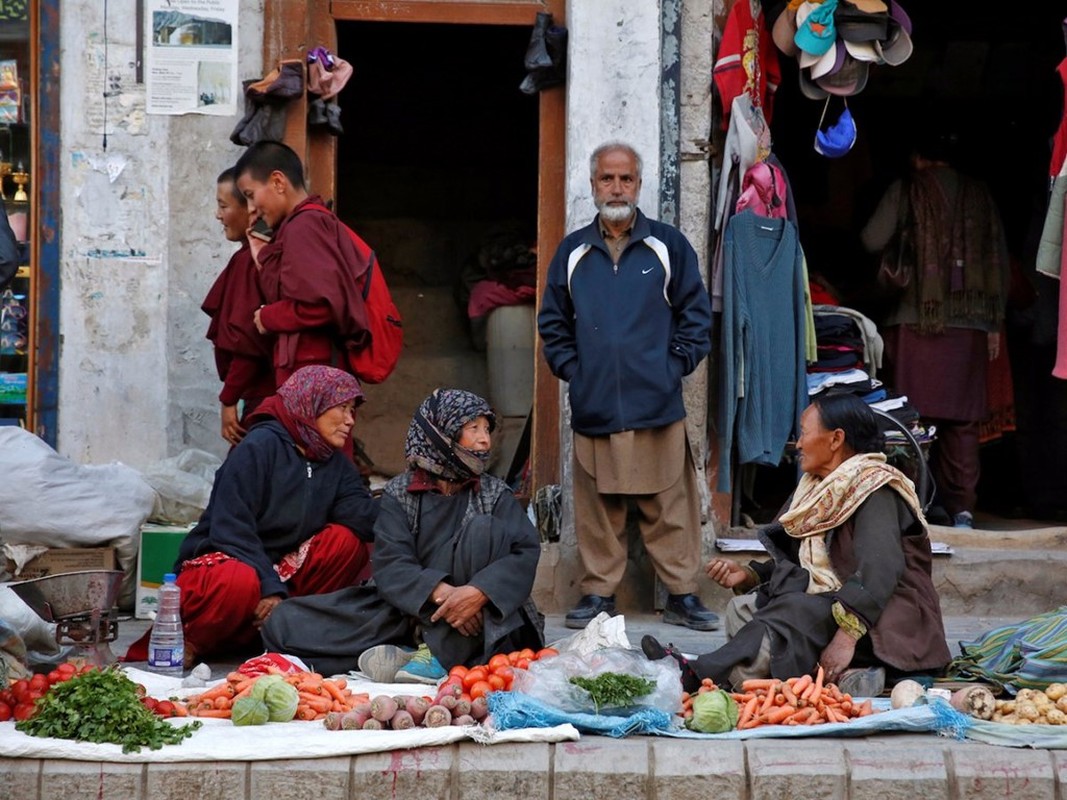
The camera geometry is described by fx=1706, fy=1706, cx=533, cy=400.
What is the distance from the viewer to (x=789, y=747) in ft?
16.0

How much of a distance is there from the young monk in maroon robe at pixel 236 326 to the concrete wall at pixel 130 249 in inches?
13.2

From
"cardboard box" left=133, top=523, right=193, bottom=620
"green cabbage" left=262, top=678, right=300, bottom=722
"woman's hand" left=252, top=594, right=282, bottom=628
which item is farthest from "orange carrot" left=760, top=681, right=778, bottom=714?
"cardboard box" left=133, top=523, right=193, bottom=620

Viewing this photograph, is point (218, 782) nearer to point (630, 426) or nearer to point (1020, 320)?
point (630, 426)

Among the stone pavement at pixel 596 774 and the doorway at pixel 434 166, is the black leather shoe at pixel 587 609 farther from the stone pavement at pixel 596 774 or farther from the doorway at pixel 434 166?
the doorway at pixel 434 166

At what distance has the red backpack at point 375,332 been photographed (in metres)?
7.03

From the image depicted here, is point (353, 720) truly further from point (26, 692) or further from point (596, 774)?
point (26, 692)

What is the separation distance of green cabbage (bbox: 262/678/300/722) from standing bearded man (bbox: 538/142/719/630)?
76.9 inches

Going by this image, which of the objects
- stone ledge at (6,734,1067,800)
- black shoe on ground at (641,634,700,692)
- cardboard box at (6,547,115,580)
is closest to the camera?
stone ledge at (6,734,1067,800)

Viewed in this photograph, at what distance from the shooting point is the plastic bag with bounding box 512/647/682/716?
5.02 metres

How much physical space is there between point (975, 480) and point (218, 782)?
5091 millimetres

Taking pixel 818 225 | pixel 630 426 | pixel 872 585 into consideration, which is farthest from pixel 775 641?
pixel 818 225

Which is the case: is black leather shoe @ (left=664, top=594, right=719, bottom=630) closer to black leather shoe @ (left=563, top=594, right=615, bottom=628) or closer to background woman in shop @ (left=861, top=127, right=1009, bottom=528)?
black leather shoe @ (left=563, top=594, right=615, bottom=628)

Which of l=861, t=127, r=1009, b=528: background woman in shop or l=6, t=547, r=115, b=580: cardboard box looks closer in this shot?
l=6, t=547, r=115, b=580: cardboard box

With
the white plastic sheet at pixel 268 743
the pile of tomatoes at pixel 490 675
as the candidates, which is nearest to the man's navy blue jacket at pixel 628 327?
the pile of tomatoes at pixel 490 675
